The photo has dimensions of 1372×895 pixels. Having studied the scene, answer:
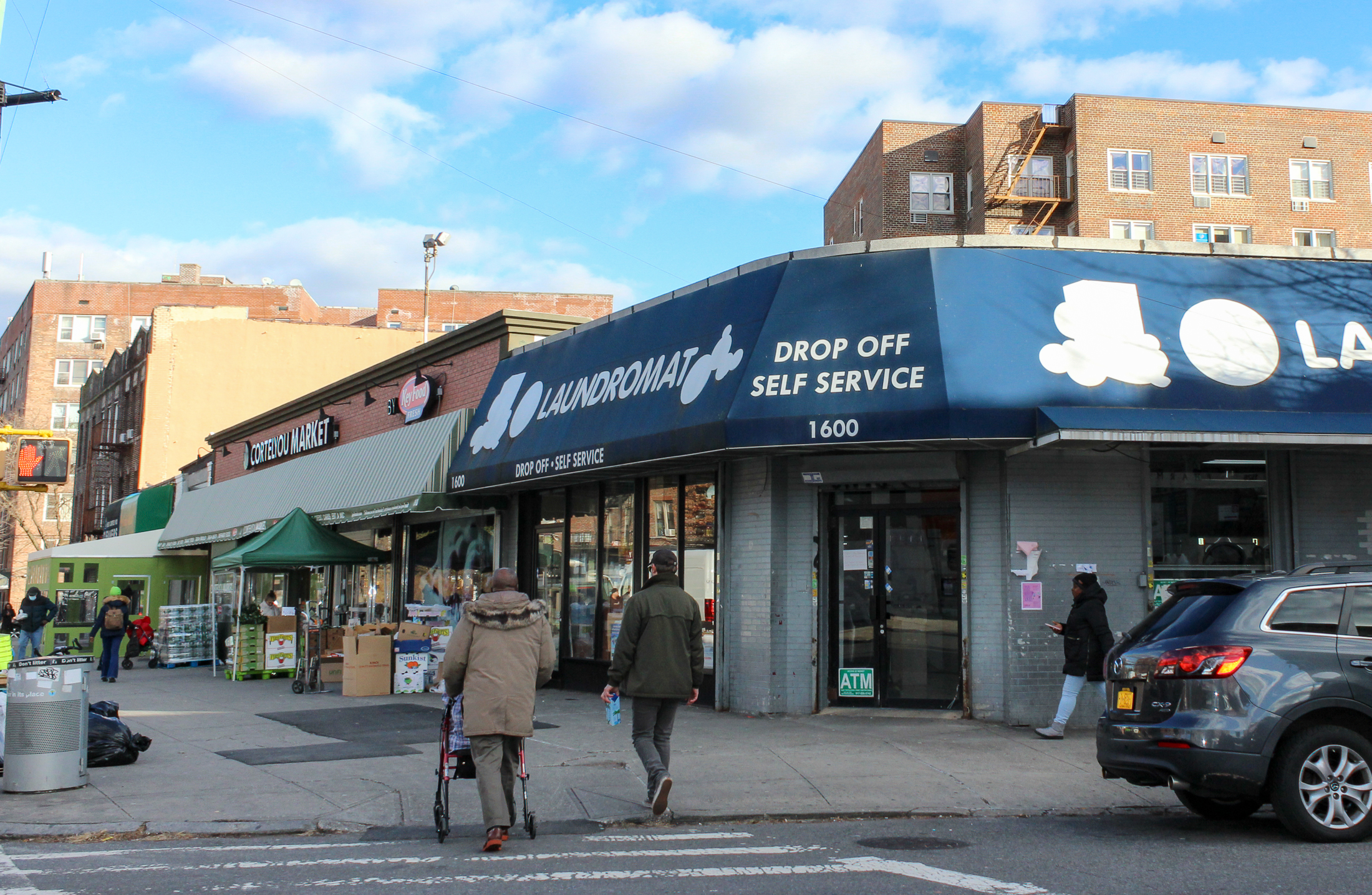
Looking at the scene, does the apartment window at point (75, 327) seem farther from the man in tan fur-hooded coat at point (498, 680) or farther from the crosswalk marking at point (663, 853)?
the crosswalk marking at point (663, 853)

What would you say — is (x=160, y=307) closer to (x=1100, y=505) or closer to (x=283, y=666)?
(x=283, y=666)

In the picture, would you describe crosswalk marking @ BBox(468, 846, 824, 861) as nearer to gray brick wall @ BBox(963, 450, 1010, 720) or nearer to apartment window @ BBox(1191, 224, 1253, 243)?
gray brick wall @ BBox(963, 450, 1010, 720)

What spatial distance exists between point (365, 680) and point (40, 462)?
5.40 metres

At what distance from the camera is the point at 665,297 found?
15352 millimetres

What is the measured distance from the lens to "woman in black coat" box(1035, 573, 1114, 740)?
1135 centimetres

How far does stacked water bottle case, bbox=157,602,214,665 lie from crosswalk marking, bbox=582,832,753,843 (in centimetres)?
2065

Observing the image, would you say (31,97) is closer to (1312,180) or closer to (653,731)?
(653,731)

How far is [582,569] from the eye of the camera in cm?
1723

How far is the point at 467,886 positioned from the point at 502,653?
1604 mm

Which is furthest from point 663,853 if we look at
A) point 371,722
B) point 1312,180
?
point 1312,180

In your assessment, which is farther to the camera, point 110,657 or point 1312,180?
point 1312,180

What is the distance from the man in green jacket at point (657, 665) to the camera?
8.12m

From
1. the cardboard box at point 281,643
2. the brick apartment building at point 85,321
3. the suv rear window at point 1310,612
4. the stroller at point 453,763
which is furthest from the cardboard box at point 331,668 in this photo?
the brick apartment building at point 85,321

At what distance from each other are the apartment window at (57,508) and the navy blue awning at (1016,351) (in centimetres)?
5680
